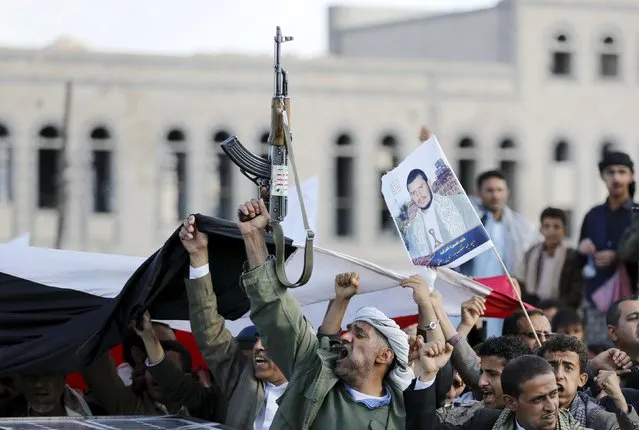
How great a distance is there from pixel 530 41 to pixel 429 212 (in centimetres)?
4186

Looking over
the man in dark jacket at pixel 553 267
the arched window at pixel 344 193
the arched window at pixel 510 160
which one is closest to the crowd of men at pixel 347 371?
the man in dark jacket at pixel 553 267

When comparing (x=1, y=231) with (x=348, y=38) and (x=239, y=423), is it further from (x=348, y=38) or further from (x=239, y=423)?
(x=239, y=423)

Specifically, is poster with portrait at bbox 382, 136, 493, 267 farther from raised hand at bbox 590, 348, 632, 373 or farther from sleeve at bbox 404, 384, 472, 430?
sleeve at bbox 404, 384, 472, 430

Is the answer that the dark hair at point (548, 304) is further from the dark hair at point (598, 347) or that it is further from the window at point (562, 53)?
the window at point (562, 53)

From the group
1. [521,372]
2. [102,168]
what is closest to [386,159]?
[102,168]

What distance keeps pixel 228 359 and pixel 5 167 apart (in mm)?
38565

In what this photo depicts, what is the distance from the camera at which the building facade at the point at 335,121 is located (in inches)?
1845

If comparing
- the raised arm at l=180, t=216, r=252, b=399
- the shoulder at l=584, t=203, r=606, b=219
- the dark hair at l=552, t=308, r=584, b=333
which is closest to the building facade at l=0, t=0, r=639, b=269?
the shoulder at l=584, t=203, r=606, b=219

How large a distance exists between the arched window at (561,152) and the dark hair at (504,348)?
43.4m

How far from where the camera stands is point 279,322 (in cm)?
843

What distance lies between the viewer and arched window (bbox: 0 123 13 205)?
153ft

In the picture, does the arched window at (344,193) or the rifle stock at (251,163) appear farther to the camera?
the arched window at (344,193)

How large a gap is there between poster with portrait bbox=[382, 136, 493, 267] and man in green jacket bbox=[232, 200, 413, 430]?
2.16 metres

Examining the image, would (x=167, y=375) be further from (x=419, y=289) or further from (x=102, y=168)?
(x=102, y=168)
